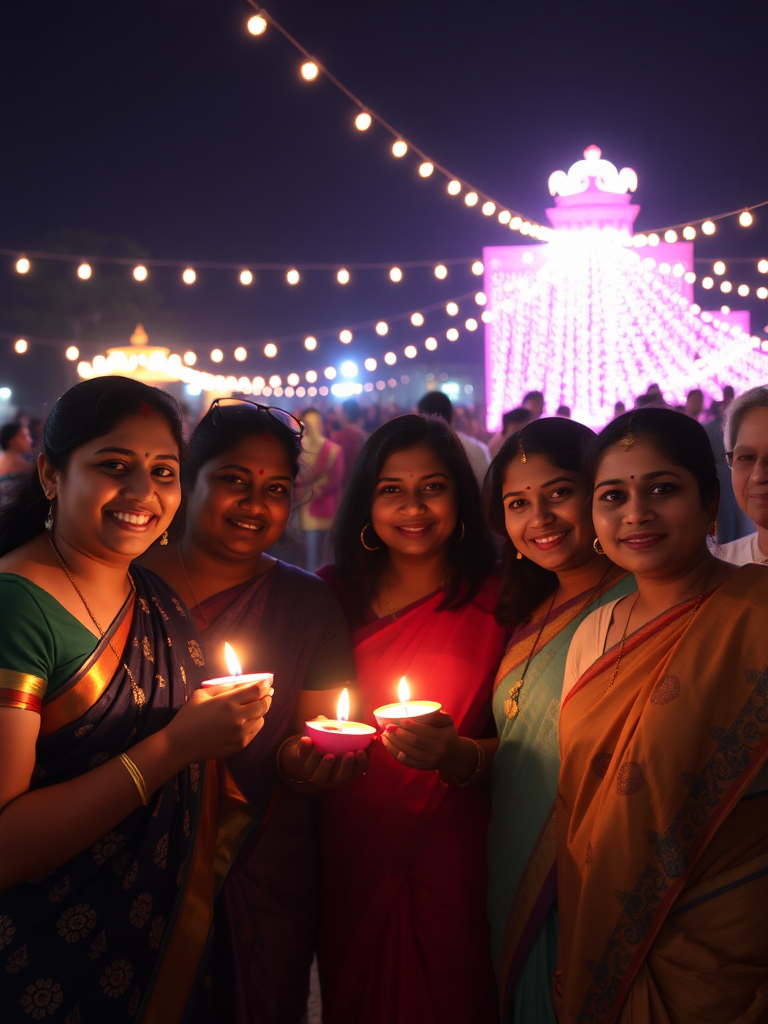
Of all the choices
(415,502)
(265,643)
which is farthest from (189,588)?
(415,502)

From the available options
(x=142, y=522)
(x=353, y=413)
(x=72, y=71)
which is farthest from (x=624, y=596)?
(x=72, y=71)

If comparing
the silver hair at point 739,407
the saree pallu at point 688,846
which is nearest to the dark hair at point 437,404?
the silver hair at point 739,407

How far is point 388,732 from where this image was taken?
173 centimetres

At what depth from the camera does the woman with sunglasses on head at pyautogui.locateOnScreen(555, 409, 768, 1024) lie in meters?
1.42

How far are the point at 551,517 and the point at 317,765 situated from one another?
32.8 inches

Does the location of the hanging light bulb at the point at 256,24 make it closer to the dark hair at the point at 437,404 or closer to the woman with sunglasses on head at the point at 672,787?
the dark hair at the point at 437,404

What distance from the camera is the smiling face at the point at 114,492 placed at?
4.94 feet

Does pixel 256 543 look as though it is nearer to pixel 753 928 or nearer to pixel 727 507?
pixel 753 928

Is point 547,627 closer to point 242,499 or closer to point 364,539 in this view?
point 364,539

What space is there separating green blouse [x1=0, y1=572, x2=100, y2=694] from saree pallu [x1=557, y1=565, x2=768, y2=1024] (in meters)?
1.05

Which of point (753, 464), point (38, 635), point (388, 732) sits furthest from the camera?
point (753, 464)

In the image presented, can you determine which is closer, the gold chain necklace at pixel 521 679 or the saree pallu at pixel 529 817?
the saree pallu at pixel 529 817

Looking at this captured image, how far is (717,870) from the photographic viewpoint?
1443mm

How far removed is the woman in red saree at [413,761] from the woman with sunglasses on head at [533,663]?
4.2 inches
